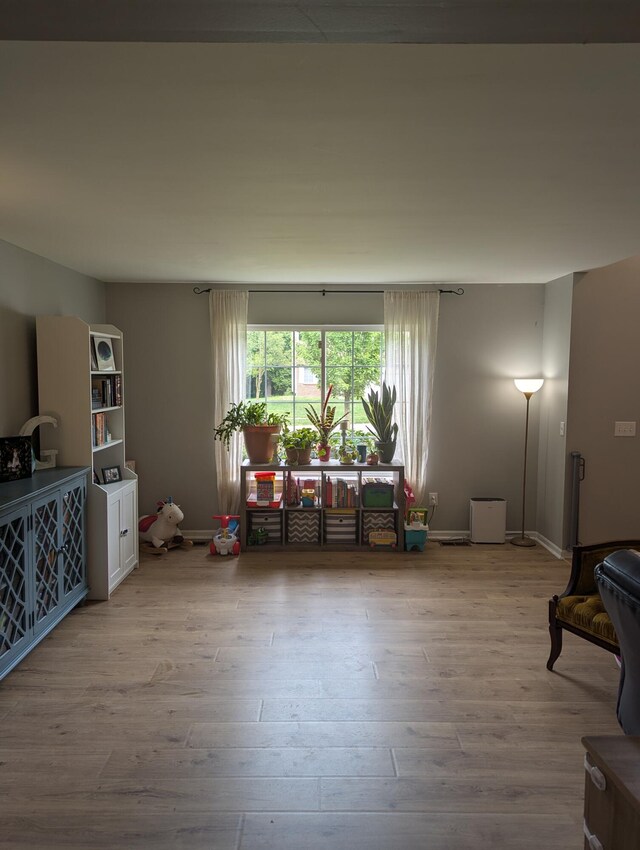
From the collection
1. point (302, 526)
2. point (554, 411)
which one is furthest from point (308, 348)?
point (554, 411)

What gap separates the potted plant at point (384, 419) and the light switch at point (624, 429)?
6.05 ft

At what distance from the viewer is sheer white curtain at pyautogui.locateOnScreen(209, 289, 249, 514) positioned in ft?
18.7

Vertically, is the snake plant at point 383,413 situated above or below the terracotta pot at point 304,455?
above

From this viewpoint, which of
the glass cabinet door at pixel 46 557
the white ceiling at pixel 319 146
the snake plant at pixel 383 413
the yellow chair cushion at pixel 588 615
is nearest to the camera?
the white ceiling at pixel 319 146

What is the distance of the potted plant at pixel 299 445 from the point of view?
549 centimetres

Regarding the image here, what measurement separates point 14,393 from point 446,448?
3.73m

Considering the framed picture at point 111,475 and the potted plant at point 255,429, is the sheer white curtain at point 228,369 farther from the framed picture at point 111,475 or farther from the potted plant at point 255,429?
the framed picture at point 111,475

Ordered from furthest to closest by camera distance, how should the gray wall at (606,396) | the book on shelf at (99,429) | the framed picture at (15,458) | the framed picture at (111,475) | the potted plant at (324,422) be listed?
the potted plant at (324,422) < the gray wall at (606,396) < the framed picture at (111,475) < the book on shelf at (99,429) < the framed picture at (15,458)

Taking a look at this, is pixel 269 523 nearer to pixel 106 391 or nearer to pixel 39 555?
pixel 106 391

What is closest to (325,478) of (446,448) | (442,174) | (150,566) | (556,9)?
(446,448)

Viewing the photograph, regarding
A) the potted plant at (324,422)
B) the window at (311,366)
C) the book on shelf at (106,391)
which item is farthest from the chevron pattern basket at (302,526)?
the book on shelf at (106,391)

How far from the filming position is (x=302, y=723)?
9.07ft

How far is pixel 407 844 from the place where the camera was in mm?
2061

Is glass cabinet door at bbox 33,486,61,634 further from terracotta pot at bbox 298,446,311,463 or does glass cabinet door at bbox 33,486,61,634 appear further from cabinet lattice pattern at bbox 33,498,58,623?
terracotta pot at bbox 298,446,311,463
